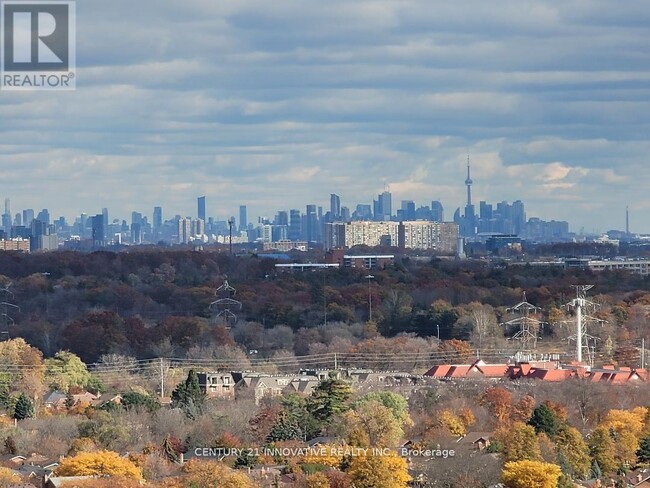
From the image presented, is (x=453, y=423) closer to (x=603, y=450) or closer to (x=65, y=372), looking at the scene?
(x=603, y=450)

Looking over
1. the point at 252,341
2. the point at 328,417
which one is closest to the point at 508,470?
the point at 328,417

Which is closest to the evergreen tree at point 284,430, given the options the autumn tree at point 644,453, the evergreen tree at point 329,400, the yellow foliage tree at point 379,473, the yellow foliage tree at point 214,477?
the evergreen tree at point 329,400

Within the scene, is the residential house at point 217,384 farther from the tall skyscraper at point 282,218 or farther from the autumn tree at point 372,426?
the tall skyscraper at point 282,218

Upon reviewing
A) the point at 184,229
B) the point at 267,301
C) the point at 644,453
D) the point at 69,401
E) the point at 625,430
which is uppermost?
the point at 184,229

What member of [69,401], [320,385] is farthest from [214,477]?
[69,401]

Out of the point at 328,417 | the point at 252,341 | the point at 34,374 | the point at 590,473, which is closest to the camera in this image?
the point at 590,473

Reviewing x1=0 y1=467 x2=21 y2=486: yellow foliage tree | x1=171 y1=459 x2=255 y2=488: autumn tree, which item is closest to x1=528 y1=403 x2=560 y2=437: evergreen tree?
x1=171 y1=459 x2=255 y2=488: autumn tree

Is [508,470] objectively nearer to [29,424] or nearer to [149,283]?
[29,424]

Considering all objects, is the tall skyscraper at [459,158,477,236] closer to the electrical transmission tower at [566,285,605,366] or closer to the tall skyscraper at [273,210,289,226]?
the tall skyscraper at [273,210,289,226]
